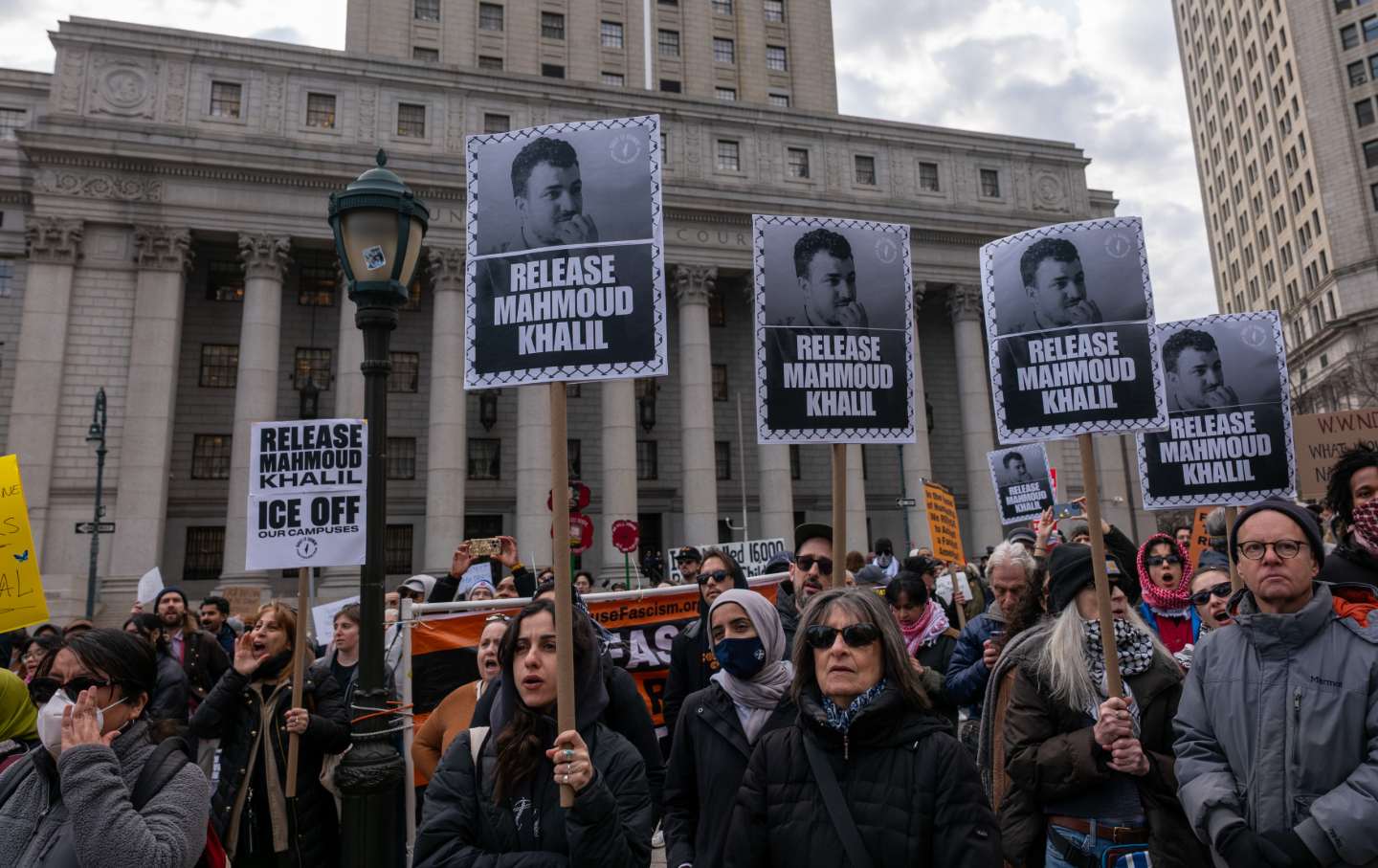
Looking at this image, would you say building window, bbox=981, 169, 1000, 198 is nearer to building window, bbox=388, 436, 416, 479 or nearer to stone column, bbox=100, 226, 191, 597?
building window, bbox=388, 436, 416, 479

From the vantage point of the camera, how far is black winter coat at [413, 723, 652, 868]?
3.46 meters

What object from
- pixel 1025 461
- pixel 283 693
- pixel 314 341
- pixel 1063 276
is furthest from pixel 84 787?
pixel 314 341

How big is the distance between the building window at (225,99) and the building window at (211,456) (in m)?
12.6

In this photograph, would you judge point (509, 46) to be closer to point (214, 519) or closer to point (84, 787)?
point (214, 519)

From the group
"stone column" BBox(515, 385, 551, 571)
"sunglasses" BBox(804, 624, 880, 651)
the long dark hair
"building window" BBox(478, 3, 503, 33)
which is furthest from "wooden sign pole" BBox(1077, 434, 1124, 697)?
"building window" BBox(478, 3, 503, 33)

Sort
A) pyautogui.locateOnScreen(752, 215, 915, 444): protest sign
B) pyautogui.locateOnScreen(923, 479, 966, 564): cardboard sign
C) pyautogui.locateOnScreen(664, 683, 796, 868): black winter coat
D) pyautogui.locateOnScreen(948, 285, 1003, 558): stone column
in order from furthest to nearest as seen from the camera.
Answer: pyautogui.locateOnScreen(948, 285, 1003, 558): stone column
pyautogui.locateOnScreen(923, 479, 966, 564): cardboard sign
pyautogui.locateOnScreen(752, 215, 915, 444): protest sign
pyautogui.locateOnScreen(664, 683, 796, 868): black winter coat

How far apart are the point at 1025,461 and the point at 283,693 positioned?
559 inches

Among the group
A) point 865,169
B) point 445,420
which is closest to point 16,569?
point 445,420

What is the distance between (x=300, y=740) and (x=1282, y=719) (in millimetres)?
5677

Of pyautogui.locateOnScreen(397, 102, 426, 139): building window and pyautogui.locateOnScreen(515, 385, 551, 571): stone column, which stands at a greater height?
pyautogui.locateOnScreen(397, 102, 426, 139): building window

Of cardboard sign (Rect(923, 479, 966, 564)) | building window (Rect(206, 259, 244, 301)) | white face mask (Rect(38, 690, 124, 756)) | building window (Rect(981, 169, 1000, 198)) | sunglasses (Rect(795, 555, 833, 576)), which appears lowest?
white face mask (Rect(38, 690, 124, 756))

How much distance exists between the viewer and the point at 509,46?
46.7m

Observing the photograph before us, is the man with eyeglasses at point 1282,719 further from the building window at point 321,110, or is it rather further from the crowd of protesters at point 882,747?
the building window at point 321,110

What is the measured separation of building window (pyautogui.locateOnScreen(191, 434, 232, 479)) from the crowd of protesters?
34.4m
